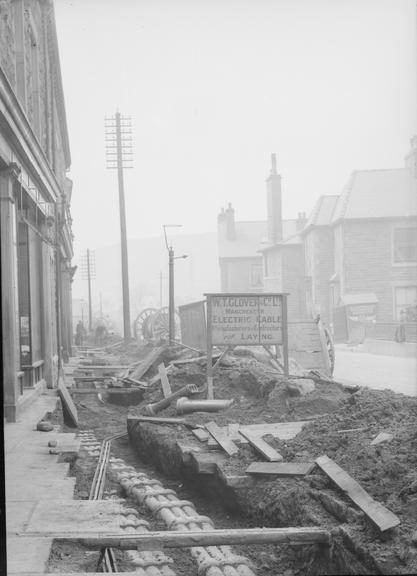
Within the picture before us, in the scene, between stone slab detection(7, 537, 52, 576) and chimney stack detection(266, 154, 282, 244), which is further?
chimney stack detection(266, 154, 282, 244)

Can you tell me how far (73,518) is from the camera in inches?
175

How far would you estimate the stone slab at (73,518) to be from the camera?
13.6 ft

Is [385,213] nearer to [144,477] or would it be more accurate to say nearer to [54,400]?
[54,400]

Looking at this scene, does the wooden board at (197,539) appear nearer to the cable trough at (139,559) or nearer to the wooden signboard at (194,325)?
the cable trough at (139,559)

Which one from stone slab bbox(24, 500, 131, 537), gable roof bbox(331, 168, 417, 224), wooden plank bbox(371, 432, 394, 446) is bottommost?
stone slab bbox(24, 500, 131, 537)

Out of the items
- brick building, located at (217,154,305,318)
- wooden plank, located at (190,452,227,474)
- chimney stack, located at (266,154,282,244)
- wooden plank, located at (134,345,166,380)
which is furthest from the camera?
chimney stack, located at (266,154,282,244)

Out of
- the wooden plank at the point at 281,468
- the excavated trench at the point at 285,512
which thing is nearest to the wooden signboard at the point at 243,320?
the excavated trench at the point at 285,512

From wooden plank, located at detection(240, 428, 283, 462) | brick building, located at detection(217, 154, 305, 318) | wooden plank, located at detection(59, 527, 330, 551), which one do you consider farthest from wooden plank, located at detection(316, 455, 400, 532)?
brick building, located at detection(217, 154, 305, 318)

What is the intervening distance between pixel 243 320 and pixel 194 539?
19.1 ft

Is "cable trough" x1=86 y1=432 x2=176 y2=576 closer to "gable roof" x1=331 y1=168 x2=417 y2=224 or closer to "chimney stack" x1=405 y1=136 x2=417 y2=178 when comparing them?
"chimney stack" x1=405 y1=136 x2=417 y2=178

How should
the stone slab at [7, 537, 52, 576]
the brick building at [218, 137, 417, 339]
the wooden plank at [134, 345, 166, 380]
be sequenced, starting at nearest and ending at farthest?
the stone slab at [7, 537, 52, 576] → the wooden plank at [134, 345, 166, 380] → the brick building at [218, 137, 417, 339]

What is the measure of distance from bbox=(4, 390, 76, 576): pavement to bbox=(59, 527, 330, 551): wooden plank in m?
0.36

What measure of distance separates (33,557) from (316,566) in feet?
5.61

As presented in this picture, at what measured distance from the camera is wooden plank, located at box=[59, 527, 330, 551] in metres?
3.73
